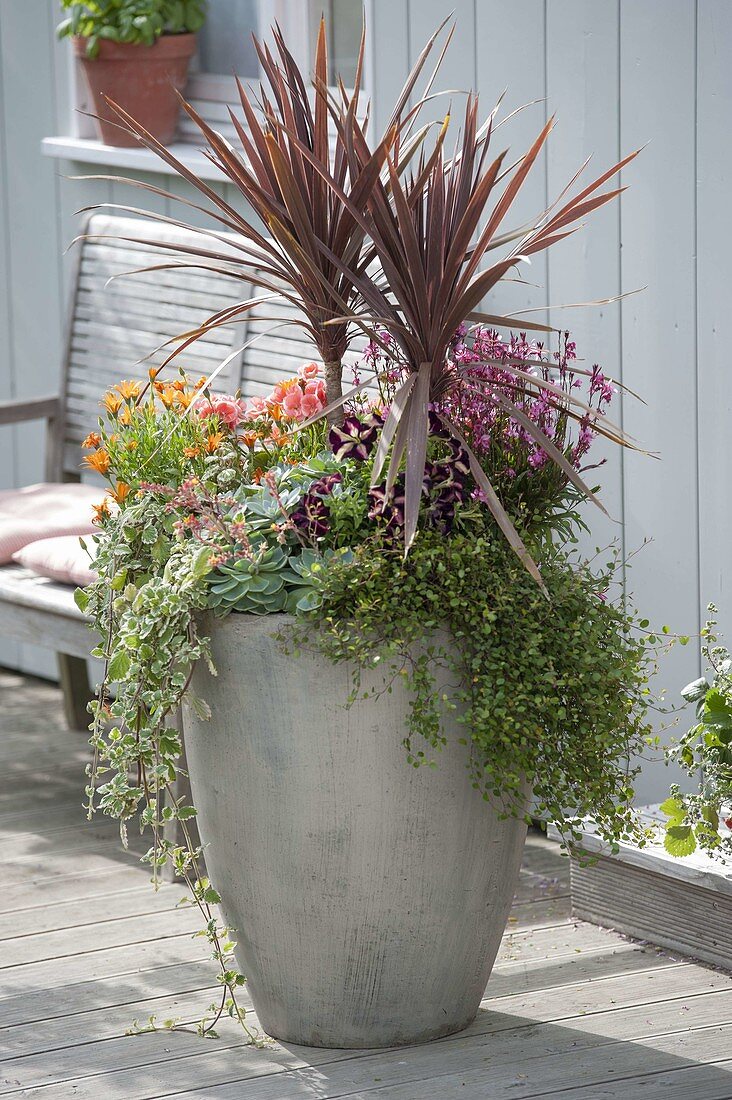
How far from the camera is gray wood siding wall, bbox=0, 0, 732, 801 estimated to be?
2746 millimetres

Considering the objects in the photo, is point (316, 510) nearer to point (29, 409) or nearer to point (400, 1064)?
point (400, 1064)

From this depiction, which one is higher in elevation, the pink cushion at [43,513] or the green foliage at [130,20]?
the green foliage at [130,20]

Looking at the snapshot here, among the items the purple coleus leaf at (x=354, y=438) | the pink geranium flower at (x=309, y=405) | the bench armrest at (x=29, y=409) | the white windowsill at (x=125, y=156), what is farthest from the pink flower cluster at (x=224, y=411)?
the bench armrest at (x=29, y=409)

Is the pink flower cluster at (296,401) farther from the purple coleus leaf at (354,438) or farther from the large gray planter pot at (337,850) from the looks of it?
the large gray planter pot at (337,850)

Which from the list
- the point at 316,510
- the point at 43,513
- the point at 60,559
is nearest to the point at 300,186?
the point at 316,510

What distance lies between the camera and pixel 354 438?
2170mm

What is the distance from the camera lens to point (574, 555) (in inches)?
124

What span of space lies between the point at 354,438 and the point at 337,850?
0.57m

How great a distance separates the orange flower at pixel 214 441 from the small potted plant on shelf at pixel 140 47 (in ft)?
5.86

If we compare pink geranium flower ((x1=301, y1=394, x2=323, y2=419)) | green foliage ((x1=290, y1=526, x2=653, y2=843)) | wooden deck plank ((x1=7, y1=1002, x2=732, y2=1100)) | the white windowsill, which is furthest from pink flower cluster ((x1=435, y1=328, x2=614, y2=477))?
the white windowsill

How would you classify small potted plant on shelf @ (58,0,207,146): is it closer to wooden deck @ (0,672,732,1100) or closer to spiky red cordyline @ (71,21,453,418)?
spiky red cordyline @ (71,21,453,418)

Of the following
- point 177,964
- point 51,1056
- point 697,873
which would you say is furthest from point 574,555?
point 51,1056

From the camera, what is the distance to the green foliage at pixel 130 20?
3.84 metres

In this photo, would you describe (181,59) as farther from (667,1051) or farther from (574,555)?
(667,1051)
